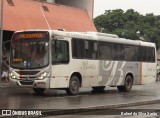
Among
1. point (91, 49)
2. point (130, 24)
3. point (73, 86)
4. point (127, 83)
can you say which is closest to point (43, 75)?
point (73, 86)

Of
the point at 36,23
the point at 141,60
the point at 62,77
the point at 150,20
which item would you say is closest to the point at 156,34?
the point at 150,20

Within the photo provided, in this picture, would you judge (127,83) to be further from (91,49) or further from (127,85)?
(91,49)

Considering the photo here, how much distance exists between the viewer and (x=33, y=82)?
20.5m

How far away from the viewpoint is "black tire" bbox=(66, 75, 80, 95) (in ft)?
72.0

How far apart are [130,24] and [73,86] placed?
5696cm

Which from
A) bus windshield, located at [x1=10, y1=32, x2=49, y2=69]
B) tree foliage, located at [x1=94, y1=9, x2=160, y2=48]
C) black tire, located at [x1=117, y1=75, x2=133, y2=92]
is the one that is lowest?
black tire, located at [x1=117, y1=75, x2=133, y2=92]

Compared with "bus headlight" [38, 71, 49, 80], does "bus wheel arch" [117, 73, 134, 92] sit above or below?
below

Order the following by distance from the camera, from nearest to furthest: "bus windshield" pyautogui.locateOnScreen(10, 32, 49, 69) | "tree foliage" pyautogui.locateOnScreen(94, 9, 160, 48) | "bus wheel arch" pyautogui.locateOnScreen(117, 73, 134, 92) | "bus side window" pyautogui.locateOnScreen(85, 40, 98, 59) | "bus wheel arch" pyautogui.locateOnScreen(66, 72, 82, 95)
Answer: "bus windshield" pyautogui.locateOnScreen(10, 32, 49, 69)
"bus wheel arch" pyautogui.locateOnScreen(66, 72, 82, 95)
"bus side window" pyautogui.locateOnScreen(85, 40, 98, 59)
"bus wheel arch" pyautogui.locateOnScreen(117, 73, 134, 92)
"tree foliage" pyautogui.locateOnScreen(94, 9, 160, 48)

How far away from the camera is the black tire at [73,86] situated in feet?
72.0

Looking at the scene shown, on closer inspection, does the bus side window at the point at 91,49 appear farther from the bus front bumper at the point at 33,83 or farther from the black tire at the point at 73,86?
the bus front bumper at the point at 33,83

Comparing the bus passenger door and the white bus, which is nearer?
the white bus

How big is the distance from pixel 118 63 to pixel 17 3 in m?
11.1

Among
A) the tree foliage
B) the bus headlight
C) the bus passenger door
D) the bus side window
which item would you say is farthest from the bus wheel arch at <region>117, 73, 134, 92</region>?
the tree foliage

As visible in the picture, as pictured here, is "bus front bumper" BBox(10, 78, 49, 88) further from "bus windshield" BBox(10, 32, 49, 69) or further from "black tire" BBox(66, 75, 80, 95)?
"black tire" BBox(66, 75, 80, 95)
